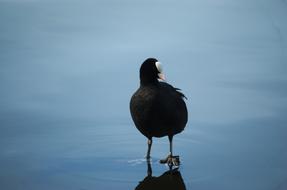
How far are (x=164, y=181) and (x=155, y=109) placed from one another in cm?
81

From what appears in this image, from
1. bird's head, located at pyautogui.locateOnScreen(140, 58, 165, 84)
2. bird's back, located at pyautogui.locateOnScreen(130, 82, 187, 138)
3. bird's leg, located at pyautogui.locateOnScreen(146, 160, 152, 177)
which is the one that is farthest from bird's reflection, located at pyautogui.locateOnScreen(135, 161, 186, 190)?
bird's head, located at pyautogui.locateOnScreen(140, 58, 165, 84)

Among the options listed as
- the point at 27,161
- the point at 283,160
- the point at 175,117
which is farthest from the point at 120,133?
the point at 283,160

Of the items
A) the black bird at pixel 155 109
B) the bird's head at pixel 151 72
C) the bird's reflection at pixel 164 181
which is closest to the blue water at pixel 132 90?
the bird's reflection at pixel 164 181

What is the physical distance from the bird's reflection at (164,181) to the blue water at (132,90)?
2 centimetres

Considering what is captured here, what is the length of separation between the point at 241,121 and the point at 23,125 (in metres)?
2.33

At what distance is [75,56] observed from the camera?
9.13 meters

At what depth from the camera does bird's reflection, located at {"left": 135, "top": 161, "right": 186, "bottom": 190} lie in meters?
5.08

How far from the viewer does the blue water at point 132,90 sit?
543cm

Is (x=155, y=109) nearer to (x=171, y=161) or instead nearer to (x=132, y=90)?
(x=171, y=161)

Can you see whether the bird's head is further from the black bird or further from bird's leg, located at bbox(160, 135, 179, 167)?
bird's leg, located at bbox(160, 135, 179, 167)

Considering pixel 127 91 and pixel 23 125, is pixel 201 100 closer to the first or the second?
pixel 127 91

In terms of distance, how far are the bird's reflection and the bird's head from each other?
3.02ft

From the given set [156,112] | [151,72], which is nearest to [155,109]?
[156,112]

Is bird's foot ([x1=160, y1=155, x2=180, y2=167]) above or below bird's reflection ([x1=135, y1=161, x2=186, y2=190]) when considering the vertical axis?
above
